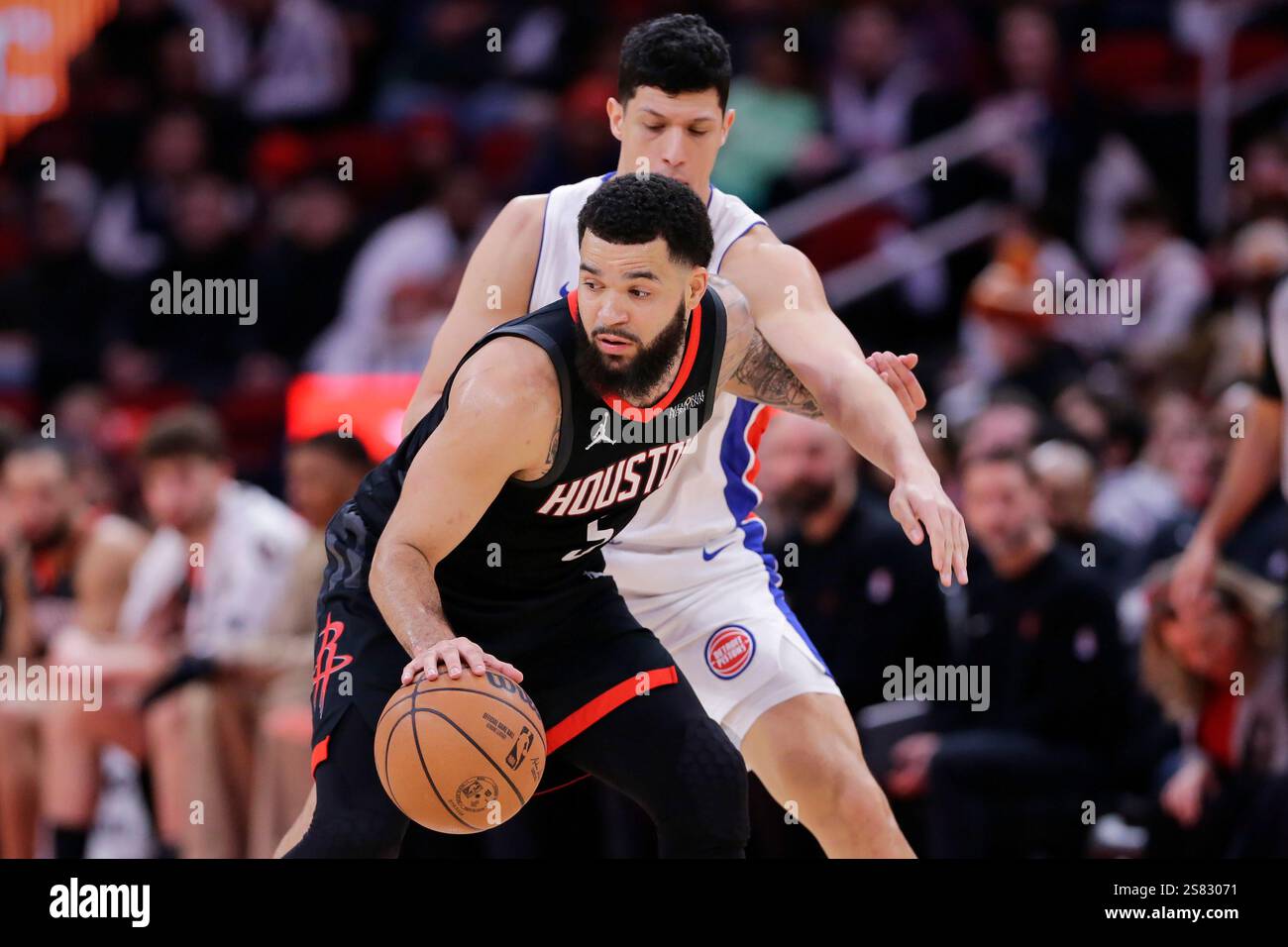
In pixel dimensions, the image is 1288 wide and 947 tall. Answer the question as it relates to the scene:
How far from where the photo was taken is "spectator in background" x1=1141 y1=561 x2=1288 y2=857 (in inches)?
237

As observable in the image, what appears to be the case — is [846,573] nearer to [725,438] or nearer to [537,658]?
[725,438]

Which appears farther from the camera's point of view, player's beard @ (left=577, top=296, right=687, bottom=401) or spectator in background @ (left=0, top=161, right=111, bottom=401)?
spectator in background @ (left=0, top=161, right=111, bottom=401)

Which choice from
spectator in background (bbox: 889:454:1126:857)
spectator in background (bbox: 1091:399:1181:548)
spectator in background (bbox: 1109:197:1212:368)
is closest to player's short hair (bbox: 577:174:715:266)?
spectator in background (bbox: 889:454:1126:857)

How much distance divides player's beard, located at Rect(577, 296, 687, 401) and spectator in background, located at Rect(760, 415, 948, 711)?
8.52ft

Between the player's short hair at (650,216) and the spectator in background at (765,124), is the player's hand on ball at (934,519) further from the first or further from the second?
the spectator in background at (765,124)

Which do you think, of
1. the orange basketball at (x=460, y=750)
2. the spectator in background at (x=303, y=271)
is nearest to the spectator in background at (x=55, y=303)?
Result: the spectator in background at (x=303, y=271)

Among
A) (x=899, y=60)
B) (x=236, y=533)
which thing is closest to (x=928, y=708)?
(x=236, y=533)

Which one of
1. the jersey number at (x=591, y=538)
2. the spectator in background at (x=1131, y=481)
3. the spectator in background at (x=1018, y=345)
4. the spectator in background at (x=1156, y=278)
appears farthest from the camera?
the spectator in background at (x=1156, y=278)

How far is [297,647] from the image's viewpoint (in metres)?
7.27

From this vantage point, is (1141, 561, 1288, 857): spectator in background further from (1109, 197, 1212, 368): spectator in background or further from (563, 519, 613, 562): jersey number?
(1109, 197, 1212, 368): spectator in background

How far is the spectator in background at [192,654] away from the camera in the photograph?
7.41 meters

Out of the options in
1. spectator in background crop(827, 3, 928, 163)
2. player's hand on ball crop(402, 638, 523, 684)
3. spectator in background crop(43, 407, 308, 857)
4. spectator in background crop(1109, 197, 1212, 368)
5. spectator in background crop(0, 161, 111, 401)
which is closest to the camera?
player's hand on ball crop(402, 638, 523, 684)
